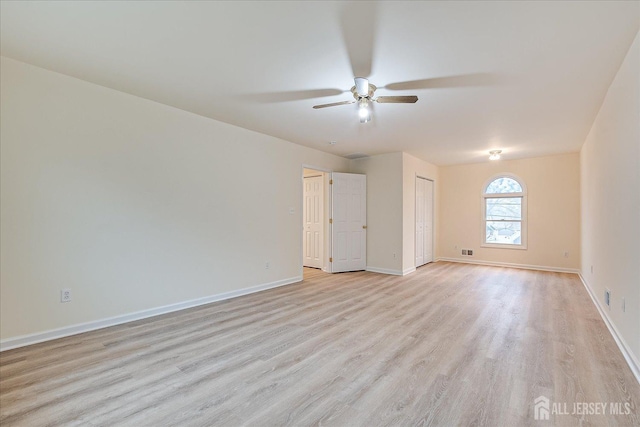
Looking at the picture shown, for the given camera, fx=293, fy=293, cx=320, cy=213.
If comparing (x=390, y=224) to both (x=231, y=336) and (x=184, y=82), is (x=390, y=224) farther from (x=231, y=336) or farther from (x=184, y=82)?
(x=184, y=82)

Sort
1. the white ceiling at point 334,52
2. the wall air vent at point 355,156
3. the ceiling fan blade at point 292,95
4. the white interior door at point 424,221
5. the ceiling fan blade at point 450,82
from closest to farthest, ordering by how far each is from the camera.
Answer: the white ceiling at point 334,52, the ceiling fan blade at point 450,82, the ceiling fan blade at point 292,95, the wall air vent at point 355,156, the white interior door at point 424,221

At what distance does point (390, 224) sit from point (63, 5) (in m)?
5.61

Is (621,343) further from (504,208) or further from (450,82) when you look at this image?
(504,208)

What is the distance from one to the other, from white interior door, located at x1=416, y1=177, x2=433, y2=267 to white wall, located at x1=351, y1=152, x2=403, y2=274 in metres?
1.09

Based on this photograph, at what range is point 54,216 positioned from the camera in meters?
2.83

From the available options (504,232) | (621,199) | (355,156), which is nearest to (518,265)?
(504,232)

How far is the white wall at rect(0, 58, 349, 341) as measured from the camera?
2.66 metres

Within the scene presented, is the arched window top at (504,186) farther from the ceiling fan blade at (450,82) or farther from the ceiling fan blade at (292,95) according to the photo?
the ceiling fan blade at (292,95)

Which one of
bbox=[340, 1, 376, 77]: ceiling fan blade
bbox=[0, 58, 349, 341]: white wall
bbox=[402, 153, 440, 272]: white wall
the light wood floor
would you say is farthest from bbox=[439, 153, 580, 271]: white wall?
bbox=[340, 1, 376, 77]: ceiling fan blade

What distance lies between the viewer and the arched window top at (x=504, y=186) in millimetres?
6990

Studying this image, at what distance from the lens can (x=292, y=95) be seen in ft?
10.6

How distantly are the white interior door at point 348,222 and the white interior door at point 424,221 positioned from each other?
4.60 feet

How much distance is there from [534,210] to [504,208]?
23.8 inches

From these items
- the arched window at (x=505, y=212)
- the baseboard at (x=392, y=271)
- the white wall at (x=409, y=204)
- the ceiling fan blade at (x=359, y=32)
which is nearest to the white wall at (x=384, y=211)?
the baseboard at (x=392, y=271)
